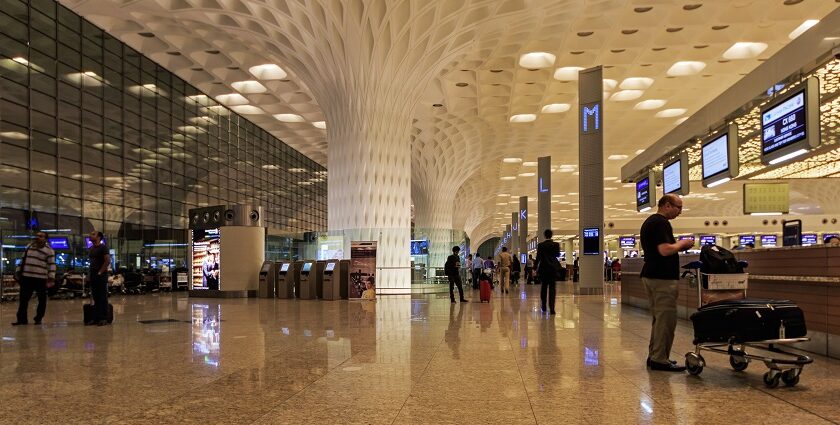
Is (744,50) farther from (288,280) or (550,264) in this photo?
(288,280)

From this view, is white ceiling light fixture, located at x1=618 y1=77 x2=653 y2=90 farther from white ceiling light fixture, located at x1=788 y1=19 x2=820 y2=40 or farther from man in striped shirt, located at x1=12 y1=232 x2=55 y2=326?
man in striped shirt, located at x1=12 y1=232 x2=55 y2=326

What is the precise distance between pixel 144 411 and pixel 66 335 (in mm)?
5517

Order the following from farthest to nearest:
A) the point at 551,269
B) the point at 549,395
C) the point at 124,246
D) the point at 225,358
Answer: the point at 124,246
the point at 551,269
the point at 225,358
the point at 549,395

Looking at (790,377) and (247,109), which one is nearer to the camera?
(790,377)

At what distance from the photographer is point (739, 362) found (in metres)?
5.41

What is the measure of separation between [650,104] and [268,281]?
1948 cm

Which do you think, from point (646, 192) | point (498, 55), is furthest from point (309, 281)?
point (646, 192)

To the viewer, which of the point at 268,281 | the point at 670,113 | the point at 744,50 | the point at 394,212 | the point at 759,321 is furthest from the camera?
the point at 670,113

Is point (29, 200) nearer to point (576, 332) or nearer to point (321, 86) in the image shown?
point (321, 86)

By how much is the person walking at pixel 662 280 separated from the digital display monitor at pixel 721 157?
8.12 meters

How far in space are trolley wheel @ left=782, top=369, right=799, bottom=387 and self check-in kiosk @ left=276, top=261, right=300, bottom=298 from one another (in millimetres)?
15904

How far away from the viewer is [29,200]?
20703mm

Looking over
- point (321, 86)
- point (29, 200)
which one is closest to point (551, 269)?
point (321, 86)

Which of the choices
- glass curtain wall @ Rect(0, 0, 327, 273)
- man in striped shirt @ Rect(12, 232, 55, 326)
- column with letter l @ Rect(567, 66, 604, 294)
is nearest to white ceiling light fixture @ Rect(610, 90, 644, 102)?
column with letter l @ Rect(567, 66, 604, 294)
